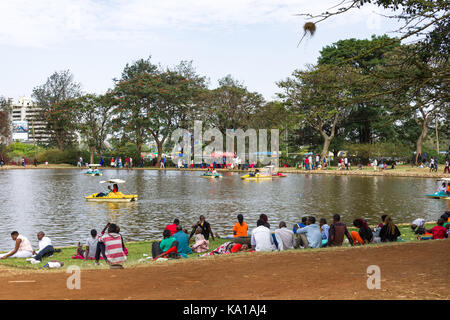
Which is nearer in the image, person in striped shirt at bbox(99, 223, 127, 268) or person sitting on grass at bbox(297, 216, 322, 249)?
person in striped shirt at bbox(99, 223, 127, 268)

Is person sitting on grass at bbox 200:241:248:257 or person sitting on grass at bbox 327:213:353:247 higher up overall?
person sitting on grass at bbox 327:213:353:247

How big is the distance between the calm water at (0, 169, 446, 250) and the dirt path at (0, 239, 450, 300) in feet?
24.5

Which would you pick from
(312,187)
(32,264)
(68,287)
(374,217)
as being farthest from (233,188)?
(68,287)

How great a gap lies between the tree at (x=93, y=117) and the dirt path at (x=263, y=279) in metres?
68.5

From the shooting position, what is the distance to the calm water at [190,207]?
65.9 feet

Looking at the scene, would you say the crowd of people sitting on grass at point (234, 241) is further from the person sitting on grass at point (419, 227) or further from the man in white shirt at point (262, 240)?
the person sitting on grass at point (419, 227)

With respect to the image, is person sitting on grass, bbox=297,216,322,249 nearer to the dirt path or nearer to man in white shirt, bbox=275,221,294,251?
man in white shirt, bbox=275,221,294,251

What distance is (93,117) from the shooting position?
7994cm

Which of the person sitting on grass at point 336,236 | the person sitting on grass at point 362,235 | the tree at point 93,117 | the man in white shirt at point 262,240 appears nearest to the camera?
the man in white shirt at point 262,240

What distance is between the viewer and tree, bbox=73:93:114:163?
3061 inches

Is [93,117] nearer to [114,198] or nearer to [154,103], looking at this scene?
[154,103]

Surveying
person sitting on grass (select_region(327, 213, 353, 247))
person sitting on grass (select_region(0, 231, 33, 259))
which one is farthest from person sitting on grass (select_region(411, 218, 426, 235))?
person sitting on grass (select_region(0, 231, 33, 259))

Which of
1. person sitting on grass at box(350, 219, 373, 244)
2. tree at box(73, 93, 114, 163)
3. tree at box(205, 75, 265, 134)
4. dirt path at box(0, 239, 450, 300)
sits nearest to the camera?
dirt path at box(0, 239, 450, 300)

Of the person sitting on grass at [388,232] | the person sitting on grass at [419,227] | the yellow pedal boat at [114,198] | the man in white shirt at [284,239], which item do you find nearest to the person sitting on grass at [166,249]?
the man in white shirt at [284,239]
